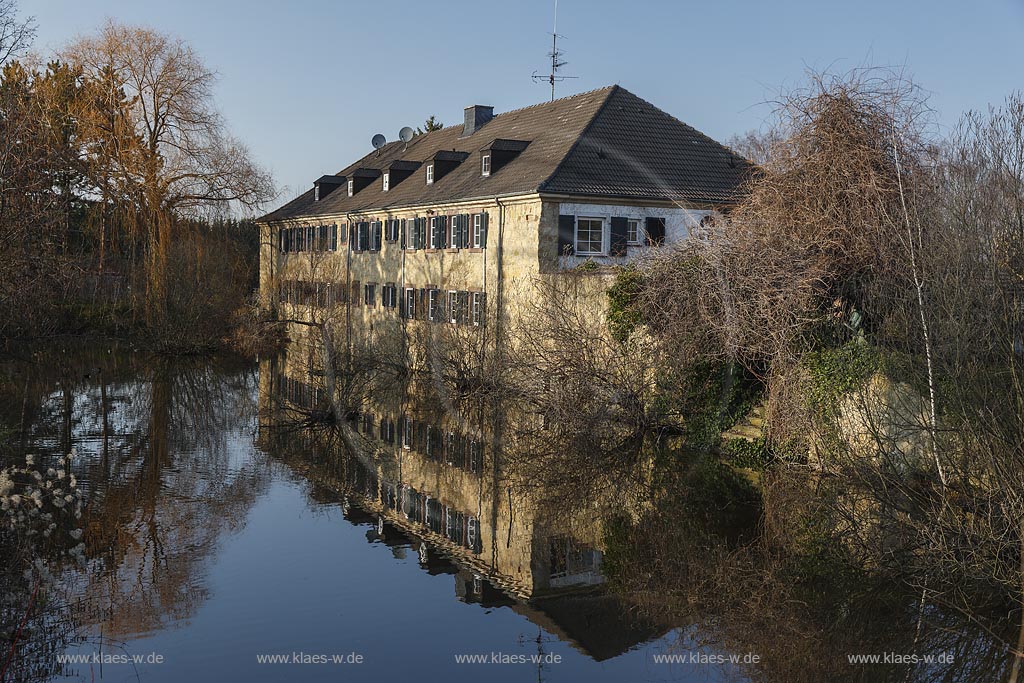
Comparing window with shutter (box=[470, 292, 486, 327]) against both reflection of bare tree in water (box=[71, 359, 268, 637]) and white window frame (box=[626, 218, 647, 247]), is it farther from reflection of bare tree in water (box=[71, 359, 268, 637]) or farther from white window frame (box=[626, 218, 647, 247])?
reflection of bare tree in water (box=[71, 359, 268, 637])

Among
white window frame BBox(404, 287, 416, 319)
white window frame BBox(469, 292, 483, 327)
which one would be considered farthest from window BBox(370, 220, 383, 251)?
white window frame BBox(469, 292, 483, 327)

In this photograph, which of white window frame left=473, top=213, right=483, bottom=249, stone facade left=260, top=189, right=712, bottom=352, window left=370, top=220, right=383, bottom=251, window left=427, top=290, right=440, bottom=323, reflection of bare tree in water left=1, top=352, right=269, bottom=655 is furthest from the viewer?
window left=370, top=220, right=383, bottom=251

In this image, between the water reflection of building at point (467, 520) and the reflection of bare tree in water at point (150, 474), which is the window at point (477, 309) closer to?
the water reflection of building at point (467, 520)

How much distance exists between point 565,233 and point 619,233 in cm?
163

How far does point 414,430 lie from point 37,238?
360 inches

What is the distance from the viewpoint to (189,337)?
37.2 m

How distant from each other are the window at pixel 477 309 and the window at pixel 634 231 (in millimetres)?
4675

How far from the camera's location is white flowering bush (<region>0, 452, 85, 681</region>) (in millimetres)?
9266

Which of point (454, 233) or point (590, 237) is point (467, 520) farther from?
point (454, 233)

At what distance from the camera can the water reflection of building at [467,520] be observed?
11.1 m

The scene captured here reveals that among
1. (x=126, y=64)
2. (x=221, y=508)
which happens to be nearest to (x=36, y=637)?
(x=221, y=508)

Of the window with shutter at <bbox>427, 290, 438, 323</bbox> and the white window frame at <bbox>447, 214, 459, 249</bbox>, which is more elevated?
the white window frame at <bbox>447, 214, 459, 249</bbox>

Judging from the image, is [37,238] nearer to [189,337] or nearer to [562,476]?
[562,476]

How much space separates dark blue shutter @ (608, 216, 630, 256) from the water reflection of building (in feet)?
24.9
